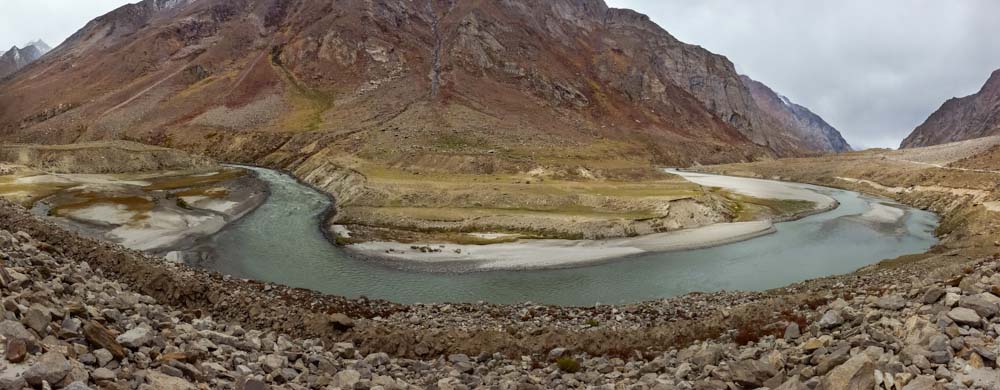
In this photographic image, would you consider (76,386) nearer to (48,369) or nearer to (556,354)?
(48,369)

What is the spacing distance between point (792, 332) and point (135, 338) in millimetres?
19660

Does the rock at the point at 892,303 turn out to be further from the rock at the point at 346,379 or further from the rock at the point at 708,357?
the rock at the point at 346,379

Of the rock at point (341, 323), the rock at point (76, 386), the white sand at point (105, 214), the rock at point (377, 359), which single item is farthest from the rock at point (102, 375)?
the white sand at point (105, 214)

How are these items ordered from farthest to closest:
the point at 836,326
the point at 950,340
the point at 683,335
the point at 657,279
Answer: the point at 657,279
the point at 683,335
the point at 836,326
the point at 950,340

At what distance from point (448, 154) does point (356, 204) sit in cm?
2913

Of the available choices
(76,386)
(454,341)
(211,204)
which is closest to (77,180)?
(211,204)

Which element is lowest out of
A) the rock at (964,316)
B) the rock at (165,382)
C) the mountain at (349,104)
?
the rock at (165,382)

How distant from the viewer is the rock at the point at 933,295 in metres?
14.8

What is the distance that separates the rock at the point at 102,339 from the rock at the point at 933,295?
71.1ft

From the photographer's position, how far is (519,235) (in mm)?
50969

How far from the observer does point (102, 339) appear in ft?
34.6

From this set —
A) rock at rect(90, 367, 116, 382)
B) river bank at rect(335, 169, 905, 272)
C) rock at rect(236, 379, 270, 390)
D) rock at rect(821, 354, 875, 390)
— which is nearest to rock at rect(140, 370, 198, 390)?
rock at rect(90, 367, 116, 382)

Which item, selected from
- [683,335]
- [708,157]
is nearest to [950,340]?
[683,335]

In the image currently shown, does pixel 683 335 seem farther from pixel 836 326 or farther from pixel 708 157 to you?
pixel 708 157
